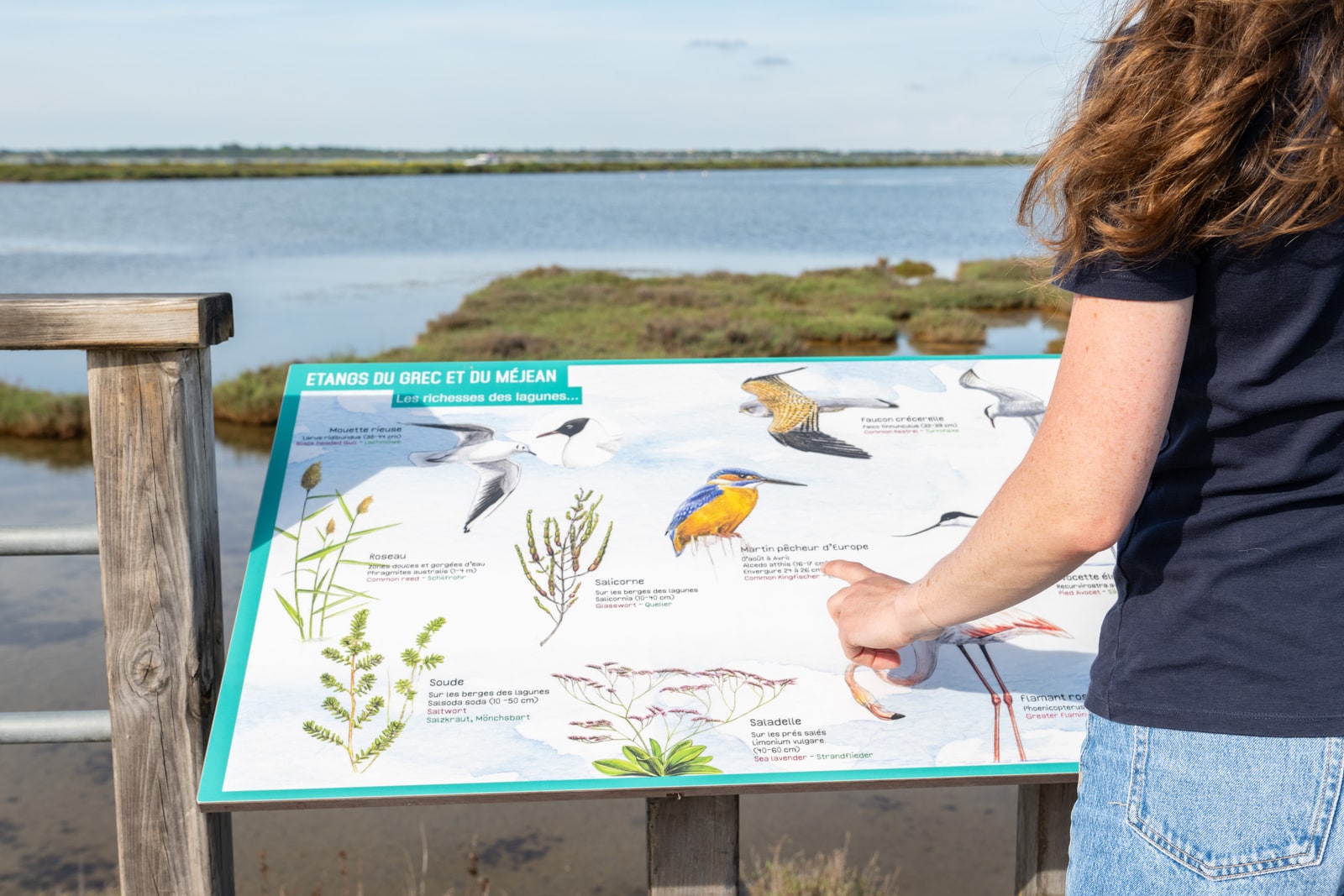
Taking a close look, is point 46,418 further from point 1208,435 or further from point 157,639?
point 1208,435

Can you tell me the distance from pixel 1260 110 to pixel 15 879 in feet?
13.4

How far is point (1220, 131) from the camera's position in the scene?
0.81 metres

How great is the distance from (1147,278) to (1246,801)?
43 cm

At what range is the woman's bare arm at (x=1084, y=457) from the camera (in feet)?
2.77

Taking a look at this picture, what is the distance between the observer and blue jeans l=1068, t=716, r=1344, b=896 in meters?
0.88

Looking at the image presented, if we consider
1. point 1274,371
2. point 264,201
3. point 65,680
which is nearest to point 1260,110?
point 1274,371

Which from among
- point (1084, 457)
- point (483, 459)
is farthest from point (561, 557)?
point (1084, 457)

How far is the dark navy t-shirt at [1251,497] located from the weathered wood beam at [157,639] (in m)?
1.39

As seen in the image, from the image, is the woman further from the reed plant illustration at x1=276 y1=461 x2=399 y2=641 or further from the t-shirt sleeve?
the reed plant illustration at x1=276 y1=461 x2=399 y2=641

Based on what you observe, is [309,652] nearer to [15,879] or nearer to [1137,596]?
[1137,596]

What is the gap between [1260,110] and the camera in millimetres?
821

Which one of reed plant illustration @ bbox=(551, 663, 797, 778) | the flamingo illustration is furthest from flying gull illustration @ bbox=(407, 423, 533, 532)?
the flamingo illustration

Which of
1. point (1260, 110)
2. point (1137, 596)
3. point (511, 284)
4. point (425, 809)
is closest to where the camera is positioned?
point (1260, 110)

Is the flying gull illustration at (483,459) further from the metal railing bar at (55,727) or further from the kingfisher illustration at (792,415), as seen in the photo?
the metal railing bar at (55,727)
